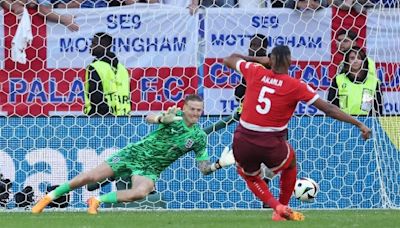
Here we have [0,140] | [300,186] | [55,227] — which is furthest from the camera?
[0,140]

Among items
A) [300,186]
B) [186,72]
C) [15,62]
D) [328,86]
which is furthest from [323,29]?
[15,62]

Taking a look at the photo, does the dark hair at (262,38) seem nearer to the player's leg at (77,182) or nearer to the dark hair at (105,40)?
the dark hair at (105,40)

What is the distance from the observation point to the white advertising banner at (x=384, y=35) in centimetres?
→ 1541

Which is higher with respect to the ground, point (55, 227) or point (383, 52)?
point (383, 52)

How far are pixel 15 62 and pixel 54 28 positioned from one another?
2.19 ft

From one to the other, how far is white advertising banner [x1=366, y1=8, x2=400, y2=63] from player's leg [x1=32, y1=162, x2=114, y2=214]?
13.9ft

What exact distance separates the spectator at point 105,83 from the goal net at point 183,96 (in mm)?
171

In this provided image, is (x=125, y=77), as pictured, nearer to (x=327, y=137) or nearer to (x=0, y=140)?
(x=0, y=140)

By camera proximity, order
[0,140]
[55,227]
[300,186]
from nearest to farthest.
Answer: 1. [55,227]
2. [300,186]
3. [0,140]

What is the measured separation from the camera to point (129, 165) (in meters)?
13.1

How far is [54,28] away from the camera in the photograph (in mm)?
15258

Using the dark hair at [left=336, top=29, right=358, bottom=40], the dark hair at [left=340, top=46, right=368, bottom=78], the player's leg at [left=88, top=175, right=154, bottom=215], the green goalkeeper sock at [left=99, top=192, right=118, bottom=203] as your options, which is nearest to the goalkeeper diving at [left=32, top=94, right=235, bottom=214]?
the player's leg at [left=88, top=175, right=154, bottom=215]

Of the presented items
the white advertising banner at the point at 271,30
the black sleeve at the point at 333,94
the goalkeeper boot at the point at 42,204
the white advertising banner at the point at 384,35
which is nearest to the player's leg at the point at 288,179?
the goalkeeper boot at the point at 42,204

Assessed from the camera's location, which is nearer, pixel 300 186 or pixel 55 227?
pixel 55 227
